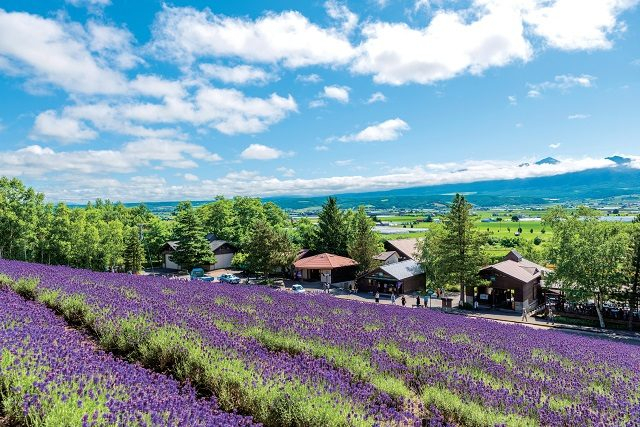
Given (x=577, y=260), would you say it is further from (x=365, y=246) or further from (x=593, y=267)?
(x=365, y=246)

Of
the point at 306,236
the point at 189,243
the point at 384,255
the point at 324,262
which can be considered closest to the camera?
the point at 324,262

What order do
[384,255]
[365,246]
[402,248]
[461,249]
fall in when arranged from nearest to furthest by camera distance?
[461,249]
[365,246]
[384,255]
[402,248]

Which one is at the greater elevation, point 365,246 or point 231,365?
point 231,365

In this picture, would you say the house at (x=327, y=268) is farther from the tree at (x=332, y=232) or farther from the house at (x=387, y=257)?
the house at (x=387, y=257)

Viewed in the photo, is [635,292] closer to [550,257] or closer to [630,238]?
[630,238]

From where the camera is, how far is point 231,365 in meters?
5.82

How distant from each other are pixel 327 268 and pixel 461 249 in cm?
1647

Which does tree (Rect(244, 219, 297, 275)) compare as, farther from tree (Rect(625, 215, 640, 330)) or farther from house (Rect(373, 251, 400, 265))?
tree (Rect(625, 215, 640, 330))

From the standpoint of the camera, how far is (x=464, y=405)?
18.2 feet

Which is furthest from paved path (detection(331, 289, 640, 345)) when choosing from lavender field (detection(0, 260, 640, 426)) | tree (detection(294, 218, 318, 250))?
tree (detection(294, 218, 318, 250))

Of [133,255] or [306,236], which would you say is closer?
[133,255]

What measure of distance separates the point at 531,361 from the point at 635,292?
28101 mm

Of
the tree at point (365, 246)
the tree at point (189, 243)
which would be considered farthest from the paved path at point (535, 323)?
the tree at point (189, 243)

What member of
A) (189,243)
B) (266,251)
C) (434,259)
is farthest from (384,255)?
(189,243)
